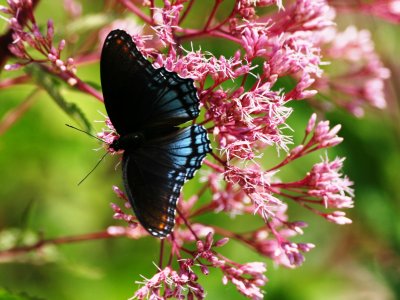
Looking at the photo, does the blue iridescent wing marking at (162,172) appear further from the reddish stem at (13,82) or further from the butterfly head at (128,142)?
the reddish stem at (13,82)

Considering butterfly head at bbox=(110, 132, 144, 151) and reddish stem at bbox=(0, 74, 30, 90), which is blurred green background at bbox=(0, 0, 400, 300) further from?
butterfly head at bbox=(110, 132, 144, 151)

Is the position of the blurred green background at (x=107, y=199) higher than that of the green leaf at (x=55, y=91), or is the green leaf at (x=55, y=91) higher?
the green leaf at (x=55, y=91)

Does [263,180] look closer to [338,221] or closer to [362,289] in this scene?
[338,221]

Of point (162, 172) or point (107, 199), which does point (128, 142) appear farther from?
point (107, 199)

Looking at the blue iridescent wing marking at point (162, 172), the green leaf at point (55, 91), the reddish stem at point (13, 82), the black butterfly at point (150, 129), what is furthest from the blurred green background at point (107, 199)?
the blue iridescent wing marking at point (162, 172)

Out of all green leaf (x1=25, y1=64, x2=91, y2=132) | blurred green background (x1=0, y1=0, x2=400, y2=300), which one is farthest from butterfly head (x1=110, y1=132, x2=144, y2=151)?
blurred green background (x1=0, y1=0, x2=400, y2=300)

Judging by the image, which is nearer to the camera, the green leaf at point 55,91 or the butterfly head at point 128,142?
the green leaf at point 55,91

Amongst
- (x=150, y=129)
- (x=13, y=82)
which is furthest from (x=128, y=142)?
(x=13, y=82)

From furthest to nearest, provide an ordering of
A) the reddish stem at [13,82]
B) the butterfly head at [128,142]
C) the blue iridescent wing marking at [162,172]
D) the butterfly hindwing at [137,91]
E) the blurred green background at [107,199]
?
the blurred green background at [107,199]
the reddish stem at [13,82]
the butterfly head at [128,142]
the butterfly hindwing at [137,91]
the blue iridescent wing marking at [162,172]
